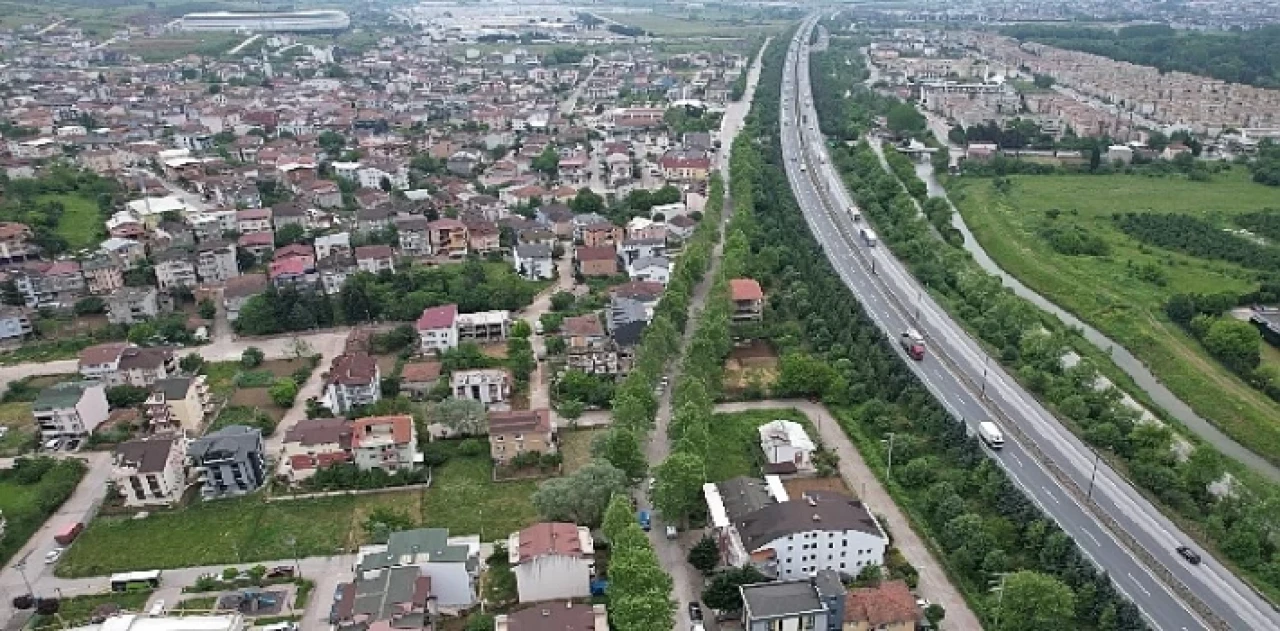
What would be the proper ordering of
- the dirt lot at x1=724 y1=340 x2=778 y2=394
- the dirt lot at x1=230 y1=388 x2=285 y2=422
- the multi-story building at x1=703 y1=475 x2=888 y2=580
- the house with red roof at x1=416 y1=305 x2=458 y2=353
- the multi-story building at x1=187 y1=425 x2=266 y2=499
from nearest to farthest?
the multi-story building at x1=703 y1=475 x2=888 y2=580 → the multi-story building at x1=187 y1=425 x2=266 y2=499 → the dirt lot at x1=230 y1=388 x2=285 y2=422 → the dirt lot at x1=724 y1=340 x2=778 y2=394 → the house with red roof at x1=416 y1=305 x2=458 y2=353

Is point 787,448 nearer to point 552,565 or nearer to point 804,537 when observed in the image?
point 804,537

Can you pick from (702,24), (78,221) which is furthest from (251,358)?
(702,24)

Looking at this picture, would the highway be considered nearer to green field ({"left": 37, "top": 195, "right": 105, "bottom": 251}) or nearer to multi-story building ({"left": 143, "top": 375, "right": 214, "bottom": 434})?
multi-story building ({"left": 143, "top": 375, "right": 214, "bottom": 434})

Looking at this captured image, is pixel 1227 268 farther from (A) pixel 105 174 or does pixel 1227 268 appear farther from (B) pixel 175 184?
(A) pixel 105 174

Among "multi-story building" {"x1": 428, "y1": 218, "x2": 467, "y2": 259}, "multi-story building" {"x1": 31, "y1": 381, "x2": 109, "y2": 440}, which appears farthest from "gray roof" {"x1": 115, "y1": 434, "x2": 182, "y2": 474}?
"multi-story building" {"x1": 428, "y1": 218, "x2": 467, "y2": 259}

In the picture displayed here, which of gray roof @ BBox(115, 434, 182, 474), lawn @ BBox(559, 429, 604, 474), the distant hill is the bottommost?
the distant hill

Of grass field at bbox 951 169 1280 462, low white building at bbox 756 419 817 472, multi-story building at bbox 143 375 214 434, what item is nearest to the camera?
low white building at bbox 756 419 817 472
